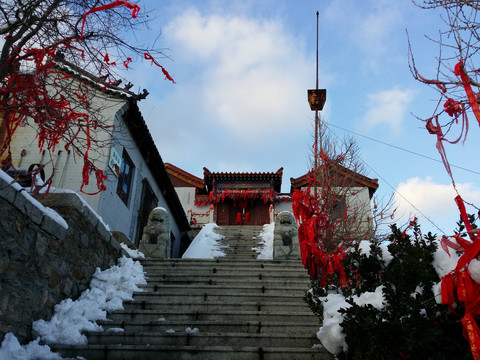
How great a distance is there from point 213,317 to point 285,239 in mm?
4052

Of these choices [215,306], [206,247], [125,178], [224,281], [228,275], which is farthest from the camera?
[206,247]

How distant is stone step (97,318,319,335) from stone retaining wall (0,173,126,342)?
775 mm

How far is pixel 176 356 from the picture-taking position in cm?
387

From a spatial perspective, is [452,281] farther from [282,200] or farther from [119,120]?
[282,200]

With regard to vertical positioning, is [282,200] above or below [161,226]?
above

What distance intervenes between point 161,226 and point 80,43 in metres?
4.92

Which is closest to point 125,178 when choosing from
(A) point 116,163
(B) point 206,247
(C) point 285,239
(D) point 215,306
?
(A) point 116,163

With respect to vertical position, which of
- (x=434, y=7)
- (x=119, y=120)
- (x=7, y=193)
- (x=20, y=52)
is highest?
(x=119, y=120)

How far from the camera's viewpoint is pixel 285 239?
875 cm

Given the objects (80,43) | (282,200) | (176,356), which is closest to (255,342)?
(176,356)

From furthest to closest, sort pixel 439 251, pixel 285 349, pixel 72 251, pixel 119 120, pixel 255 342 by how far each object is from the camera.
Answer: pixel 119 120 < pixel 72 251 < pixel 255 342 < pixel 285 349 < pixel 439 251

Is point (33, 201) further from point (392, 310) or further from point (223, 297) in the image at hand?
point (392, 310)

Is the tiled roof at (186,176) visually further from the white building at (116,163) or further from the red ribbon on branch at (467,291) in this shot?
the red ribbon on branch at (467,291)

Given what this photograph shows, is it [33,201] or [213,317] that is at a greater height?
[33,201]
